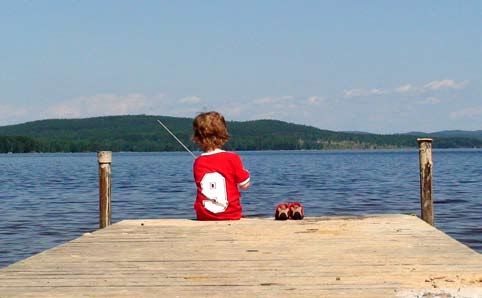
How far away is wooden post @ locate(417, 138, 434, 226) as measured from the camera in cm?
1348

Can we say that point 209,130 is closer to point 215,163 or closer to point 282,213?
point 215,163

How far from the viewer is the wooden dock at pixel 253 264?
6.06m

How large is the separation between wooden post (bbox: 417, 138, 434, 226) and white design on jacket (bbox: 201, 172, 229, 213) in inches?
166

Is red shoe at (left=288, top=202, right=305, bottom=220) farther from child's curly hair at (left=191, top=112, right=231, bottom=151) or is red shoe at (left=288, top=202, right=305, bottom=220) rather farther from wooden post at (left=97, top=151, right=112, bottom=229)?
wooden post at (left=97, top=151, right=112, bottom=229)

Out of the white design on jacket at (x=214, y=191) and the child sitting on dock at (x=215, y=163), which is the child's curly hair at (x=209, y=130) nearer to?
the child sitting on dock at (x=215, y=163)

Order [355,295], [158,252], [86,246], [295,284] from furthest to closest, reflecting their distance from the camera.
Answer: [86,246]
[158,252]
[295,284]
[355,295]

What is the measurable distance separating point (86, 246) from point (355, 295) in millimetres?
3790

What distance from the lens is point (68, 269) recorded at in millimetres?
7062

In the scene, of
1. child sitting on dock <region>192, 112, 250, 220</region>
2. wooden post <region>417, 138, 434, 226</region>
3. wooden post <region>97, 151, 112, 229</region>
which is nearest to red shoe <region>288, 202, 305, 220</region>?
child sitting on dock <region>192, 112, 250, 220</region>

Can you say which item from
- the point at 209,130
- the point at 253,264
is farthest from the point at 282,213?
the point at 253,264

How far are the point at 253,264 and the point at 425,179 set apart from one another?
7.10m

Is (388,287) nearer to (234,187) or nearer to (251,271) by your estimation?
(251,271)

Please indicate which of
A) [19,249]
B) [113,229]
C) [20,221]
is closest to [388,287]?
[113,229]

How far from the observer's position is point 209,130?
402 inches
